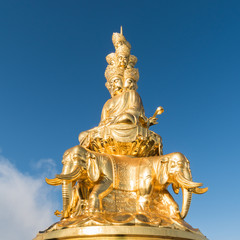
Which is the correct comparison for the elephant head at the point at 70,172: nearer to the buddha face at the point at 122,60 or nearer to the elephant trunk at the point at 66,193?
the elephant trunk at the point at 66,193

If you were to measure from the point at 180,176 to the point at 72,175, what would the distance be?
6.90 feet

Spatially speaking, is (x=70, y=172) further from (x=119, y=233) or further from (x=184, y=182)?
(x=184, y=182)

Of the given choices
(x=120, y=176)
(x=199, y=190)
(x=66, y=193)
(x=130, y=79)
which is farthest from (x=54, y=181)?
(x=130, y=79)

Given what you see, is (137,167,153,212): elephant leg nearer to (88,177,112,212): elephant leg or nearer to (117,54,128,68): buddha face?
(88,177,112,212): elephant leg

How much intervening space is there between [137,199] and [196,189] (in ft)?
3.90

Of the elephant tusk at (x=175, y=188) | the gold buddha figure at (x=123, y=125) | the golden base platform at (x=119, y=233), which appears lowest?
the golden base platform at (x=119, y=233)

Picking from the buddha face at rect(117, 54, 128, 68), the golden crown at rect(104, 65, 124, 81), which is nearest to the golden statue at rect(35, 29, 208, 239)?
the golden crown at rect(104, 65, 124, 81)

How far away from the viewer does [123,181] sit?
6.41m

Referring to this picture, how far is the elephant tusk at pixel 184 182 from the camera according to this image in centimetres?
580

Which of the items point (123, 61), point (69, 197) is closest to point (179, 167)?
point (69, 197)

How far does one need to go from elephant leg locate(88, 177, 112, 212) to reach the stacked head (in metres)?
3.38

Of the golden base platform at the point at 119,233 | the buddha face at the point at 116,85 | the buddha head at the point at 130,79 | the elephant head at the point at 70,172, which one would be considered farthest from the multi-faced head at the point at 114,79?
the golden base platform at the point at 119,233

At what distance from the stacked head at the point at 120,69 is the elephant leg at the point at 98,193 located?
3.38 m

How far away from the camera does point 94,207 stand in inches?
226
